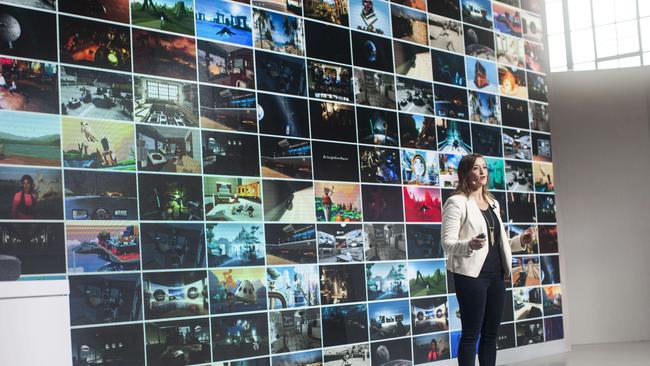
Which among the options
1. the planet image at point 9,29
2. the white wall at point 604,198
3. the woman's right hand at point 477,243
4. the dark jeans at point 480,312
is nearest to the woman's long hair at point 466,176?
the dark jeans at point 480,312

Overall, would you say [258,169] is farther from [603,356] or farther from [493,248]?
[603,356]

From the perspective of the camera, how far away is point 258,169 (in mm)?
6406

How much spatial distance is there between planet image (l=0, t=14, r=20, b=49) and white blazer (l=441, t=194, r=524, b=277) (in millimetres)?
2967

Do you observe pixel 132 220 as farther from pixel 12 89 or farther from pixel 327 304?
pixel 327 304

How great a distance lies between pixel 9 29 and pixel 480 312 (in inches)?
136

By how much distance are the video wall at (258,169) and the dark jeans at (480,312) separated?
1862 mm

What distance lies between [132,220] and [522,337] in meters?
5.02

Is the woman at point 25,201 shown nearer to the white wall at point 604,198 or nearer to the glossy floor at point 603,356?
the glossy floor at point 603,356

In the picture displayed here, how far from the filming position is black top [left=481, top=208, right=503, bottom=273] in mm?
5031

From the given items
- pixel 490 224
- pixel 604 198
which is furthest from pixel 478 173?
pixel 604 198

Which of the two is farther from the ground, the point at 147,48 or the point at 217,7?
the point at 217,7

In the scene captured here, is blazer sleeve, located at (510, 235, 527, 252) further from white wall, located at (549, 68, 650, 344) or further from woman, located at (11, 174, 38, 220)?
white wall, located at (549, 68, 650, 344)

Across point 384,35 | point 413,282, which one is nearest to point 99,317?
point 413,282

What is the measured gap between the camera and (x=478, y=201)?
17.4 feet
